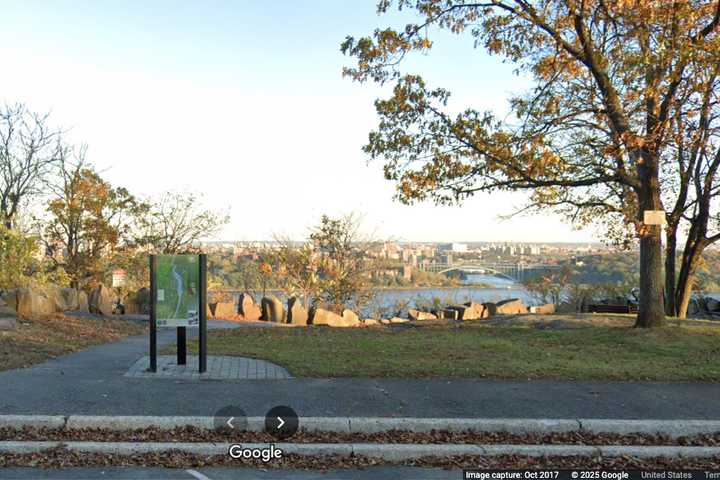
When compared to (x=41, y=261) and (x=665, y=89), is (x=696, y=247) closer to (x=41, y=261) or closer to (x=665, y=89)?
(x=665, y=89)

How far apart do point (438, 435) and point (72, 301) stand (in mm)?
16148

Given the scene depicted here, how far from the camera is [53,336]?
42.2 ft

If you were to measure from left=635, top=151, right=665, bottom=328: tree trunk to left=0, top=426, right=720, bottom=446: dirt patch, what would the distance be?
773 cm

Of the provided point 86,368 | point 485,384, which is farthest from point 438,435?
point 86,368

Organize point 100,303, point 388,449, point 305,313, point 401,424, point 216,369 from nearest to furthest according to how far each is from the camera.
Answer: point 388,449
point 401,424
point 216,369
point 100,303
point 305,313

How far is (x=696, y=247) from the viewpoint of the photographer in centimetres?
1934

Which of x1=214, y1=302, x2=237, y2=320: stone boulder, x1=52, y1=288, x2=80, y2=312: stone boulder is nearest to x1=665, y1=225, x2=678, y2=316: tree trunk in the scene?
x1=214, y1=302, x2=237, y2=320: stone boulder

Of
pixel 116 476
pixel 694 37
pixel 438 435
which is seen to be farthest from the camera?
pixel 694 37

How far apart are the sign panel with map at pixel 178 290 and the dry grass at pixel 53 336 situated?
2.20 m

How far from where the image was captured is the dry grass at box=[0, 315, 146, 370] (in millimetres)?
10242

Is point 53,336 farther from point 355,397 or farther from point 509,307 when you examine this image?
point 509,307

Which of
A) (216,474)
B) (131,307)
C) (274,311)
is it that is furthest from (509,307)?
(216,474)

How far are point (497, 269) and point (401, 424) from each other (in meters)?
28.4

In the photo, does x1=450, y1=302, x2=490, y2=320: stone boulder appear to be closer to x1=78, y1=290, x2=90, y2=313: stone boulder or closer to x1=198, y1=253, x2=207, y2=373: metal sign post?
x1=78, y1=290, x2=90, y2=313: stone boulder
